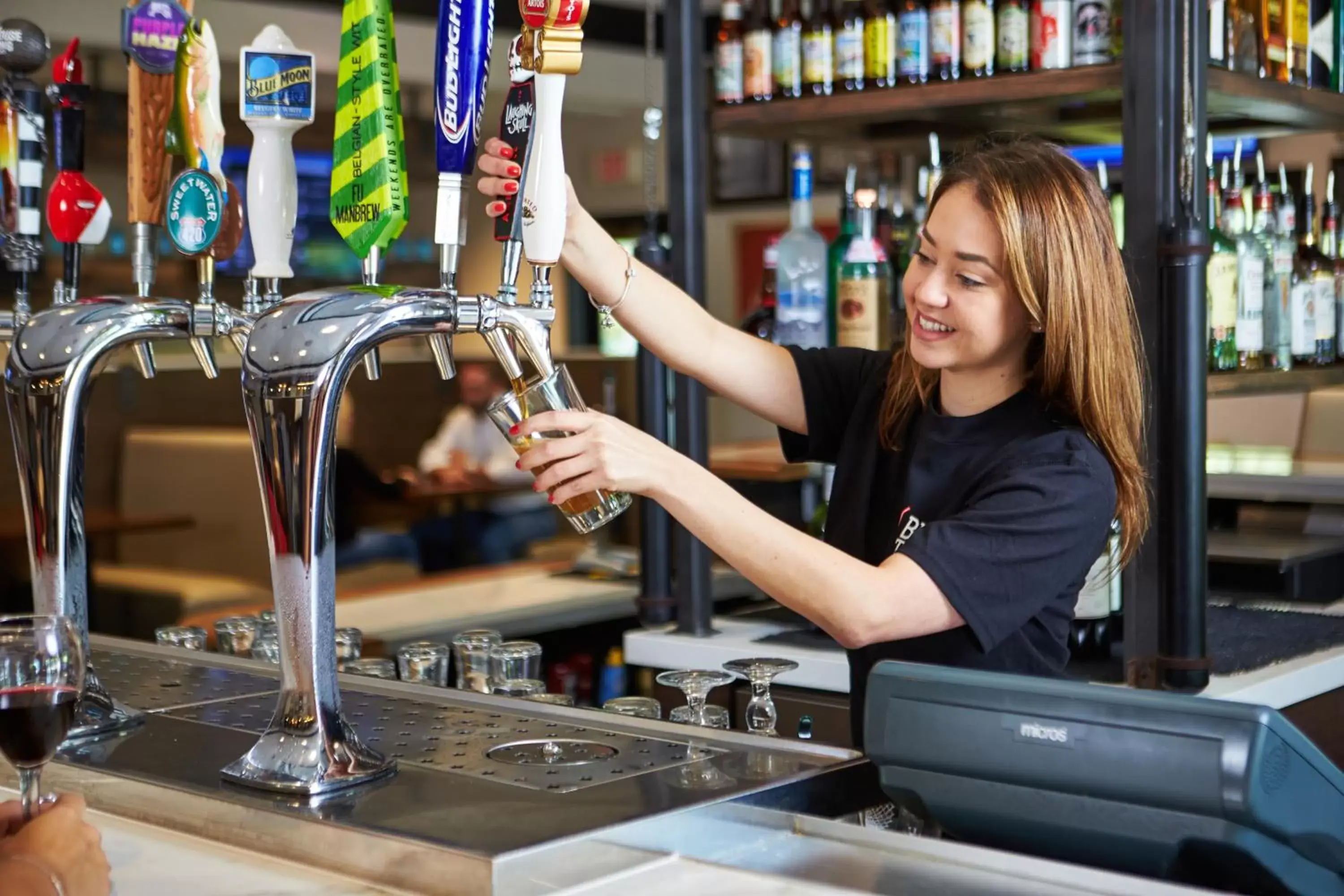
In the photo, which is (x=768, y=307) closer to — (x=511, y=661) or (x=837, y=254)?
(x=837, y=254)

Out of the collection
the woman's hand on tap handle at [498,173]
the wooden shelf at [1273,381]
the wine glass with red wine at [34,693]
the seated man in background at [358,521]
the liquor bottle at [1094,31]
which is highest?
the liquor bottle at [1094,31]

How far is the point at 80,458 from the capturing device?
62.7 inches

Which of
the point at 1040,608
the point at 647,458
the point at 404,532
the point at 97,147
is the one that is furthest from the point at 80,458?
the point at 97,147

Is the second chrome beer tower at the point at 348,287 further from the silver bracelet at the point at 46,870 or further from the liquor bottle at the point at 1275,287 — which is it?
the liquor bottle at the point at 1275,287

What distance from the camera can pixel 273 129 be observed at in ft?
4.58

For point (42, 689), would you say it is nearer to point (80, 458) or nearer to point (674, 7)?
point (80, 458)

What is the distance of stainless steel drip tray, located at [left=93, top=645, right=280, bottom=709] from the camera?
166 centimetres

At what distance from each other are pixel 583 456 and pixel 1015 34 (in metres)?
1.36

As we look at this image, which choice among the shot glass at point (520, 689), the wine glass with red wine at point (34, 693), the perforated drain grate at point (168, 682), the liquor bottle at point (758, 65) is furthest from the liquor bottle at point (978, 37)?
the wine glass with red wine at point (34, 693)

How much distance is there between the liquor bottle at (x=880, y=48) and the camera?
250 centimetres

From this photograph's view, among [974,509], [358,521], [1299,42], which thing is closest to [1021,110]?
[1299,42]

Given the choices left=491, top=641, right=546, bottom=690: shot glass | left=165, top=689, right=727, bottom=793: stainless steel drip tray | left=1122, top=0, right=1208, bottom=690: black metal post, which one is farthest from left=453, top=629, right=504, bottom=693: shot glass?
left=1122, top=0, right=1208, bottom=690: black metal post

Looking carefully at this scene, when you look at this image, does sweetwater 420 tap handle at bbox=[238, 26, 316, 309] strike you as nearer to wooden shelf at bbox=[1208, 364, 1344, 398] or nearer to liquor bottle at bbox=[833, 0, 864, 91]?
liquor bottle at bbox=[833, 0, 864, 91]

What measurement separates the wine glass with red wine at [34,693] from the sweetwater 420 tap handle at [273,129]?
400 mm
